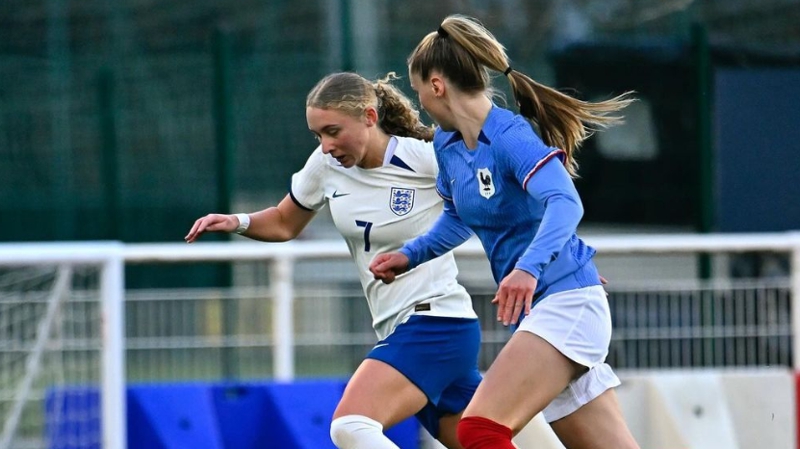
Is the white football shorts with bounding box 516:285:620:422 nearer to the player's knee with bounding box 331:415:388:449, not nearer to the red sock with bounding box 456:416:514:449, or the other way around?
the red sock with bounding box 456:416:514:449

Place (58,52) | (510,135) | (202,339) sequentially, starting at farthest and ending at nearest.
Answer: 1. (58,52)
2. (202,339)
3. (510,135)

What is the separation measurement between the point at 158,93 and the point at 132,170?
0.65 m

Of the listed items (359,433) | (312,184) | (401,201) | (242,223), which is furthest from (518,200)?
(242,223)

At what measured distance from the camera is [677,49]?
33.1ft

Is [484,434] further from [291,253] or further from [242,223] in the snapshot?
[291,253]

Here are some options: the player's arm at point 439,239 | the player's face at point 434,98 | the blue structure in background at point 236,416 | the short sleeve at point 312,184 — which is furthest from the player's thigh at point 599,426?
the blue structure in background at point 236,416

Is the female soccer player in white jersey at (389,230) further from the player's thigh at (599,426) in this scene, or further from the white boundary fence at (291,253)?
the white boundary fence at (291,253)

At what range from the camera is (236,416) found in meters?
6.82

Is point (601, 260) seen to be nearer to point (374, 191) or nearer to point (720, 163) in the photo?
point (720, 163)

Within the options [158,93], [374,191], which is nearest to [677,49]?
[158,93]

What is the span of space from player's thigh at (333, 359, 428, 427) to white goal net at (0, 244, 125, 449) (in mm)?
1508

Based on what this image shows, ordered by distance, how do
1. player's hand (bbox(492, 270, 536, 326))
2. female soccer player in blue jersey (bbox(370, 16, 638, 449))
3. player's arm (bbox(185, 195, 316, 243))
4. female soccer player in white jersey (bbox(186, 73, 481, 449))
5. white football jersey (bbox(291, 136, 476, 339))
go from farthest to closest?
1. player's arm (bbox(185, 195, 316, 243))
2. white football jersey (bbox(291, 136, 476, 339))
3. female soccer player in white jersey (bbox(186, 73, 481, 449))
4. female soccer player in blue jersey (bbox(370, 16, 638, 449))
5. player's hand (bbox(492, 270, 536, 326))

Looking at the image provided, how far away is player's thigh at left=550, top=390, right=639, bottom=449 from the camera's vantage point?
4.65 m

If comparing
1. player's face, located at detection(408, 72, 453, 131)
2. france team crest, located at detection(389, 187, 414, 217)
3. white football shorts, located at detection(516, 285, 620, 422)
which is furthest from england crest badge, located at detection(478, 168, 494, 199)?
france team crest, located at detection(389, 187, 414, 217)
